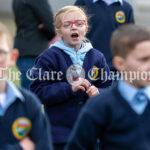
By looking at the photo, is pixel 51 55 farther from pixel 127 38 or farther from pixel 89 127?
pixel 89 127

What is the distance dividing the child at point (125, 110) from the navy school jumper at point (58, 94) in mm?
985

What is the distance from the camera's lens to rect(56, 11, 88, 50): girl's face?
4.57 m

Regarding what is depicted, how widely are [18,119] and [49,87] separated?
1240 millimetres

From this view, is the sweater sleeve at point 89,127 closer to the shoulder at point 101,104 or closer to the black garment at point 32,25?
the shoulder at point 101,104

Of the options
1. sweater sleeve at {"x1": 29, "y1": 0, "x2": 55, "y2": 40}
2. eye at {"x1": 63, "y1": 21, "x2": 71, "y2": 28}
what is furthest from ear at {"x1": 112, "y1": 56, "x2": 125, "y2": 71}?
sweater sleeve at {"x1": 29, "y1": 0, "x2": 55, "y2": 40}

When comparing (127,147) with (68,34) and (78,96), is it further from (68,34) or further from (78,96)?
(68,34)

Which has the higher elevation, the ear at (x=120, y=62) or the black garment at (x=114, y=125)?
the ear at (x=120, y=62)

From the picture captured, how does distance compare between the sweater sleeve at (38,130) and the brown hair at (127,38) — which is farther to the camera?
the brown hair at (127,38)

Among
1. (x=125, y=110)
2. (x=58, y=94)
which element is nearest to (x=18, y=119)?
(x=125, y=110)

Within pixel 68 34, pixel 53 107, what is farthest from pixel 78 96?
pixel 68 34

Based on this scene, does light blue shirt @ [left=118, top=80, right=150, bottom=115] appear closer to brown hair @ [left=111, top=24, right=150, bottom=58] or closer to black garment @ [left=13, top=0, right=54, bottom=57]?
brown hair @ [left=111, top=24, right=150, bottom=58]

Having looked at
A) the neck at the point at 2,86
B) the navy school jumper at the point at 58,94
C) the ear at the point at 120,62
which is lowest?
the navy school jumper at the point at 58,94

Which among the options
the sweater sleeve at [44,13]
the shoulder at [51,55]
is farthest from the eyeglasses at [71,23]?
the sweater sleeve at [44,13]

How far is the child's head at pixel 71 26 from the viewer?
4578mm
